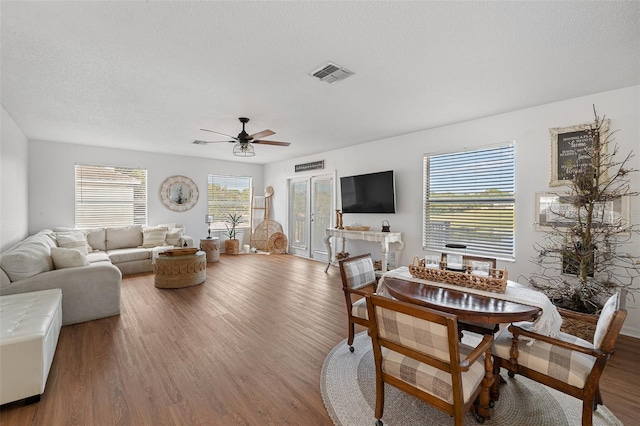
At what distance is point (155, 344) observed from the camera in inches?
110

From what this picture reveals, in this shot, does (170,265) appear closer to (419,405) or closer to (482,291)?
(419,405)

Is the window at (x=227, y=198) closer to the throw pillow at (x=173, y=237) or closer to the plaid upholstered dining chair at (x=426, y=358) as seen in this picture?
the throw pillow at (x=173, y=237)

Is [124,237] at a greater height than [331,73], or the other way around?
[331,73]

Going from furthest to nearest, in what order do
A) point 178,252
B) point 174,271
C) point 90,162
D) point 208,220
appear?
point 208,220
point 90,162
point 178,252
point 174,271

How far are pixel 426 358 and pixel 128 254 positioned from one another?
231 inches

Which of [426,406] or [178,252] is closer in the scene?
[426,406]

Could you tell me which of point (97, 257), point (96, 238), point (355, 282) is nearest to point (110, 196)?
point (96, 238)

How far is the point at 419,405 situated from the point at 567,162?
130 inches

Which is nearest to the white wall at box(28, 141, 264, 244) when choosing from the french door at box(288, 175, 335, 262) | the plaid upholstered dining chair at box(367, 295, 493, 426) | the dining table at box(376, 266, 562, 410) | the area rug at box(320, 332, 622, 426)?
the french door at box(288, 175, 335, 262)

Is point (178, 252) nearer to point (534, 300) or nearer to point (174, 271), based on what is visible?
point (174, 271)

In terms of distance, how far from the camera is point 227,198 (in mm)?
8305

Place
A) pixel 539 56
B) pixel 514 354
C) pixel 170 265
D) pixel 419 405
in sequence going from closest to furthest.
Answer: pixel 514 354 → pixel 419 405 → pixel 539 56 → pixel 170 265

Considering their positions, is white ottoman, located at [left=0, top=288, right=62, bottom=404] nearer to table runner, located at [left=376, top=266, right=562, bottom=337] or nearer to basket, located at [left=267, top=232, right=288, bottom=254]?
table runner, located at [left=376, top=266, right=562, bottom=337]

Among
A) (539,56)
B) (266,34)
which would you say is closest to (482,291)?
(539,56)
